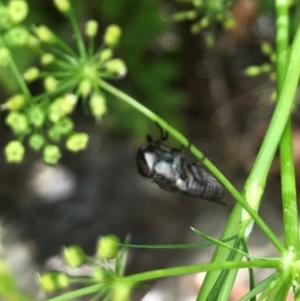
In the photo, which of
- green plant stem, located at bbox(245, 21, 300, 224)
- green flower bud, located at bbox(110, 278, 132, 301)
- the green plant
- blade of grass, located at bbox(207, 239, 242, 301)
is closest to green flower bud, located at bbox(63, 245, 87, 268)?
the green plant

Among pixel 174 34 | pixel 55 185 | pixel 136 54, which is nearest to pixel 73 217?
pixel 55 185

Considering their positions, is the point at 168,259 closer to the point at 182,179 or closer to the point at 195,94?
the point at 195,94

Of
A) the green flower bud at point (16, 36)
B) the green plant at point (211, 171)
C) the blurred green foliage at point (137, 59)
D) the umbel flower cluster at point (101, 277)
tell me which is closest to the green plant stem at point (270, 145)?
the green plant at point (211, 171)

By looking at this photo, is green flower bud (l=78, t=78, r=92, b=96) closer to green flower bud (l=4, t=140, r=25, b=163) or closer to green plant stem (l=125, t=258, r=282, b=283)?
green flower bud (l=4, t=140, r=25, b=163)

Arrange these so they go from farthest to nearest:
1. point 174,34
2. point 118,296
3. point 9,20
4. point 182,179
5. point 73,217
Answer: point 174,34 < point 73,217 < point 182,179 < point 9,20 < point 118,296

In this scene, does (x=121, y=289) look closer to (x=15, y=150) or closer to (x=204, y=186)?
(x=15, y=150)

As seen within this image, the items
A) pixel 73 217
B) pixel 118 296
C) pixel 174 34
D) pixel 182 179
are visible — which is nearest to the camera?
pixel 118 296
